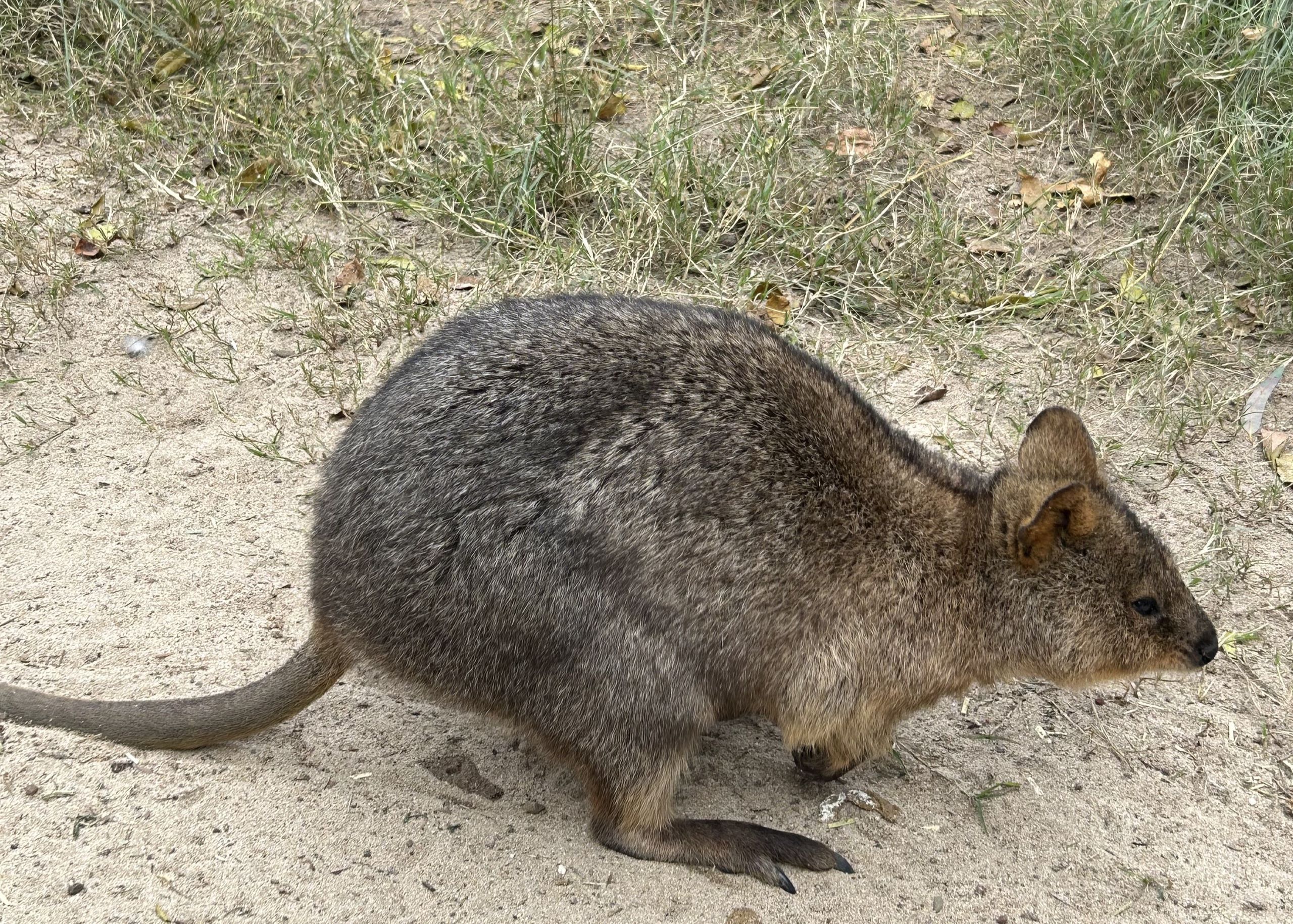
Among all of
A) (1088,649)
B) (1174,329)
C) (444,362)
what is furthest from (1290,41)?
(444,362)

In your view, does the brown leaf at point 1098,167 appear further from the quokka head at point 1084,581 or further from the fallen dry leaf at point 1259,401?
the quokka head at point 1084,581

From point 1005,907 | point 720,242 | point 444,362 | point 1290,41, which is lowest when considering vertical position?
point 1005,907

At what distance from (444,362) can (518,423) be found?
1.05 feet

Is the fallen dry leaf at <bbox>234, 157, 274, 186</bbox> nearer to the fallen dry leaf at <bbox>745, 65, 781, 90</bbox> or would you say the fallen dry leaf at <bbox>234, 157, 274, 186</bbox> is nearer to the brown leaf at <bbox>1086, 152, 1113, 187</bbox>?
the fallen dry leaf at <bbox>745, 65, 781, 90</bbox>

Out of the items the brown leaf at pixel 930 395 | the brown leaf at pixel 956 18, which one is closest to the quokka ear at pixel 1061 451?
the brown leaf at pixel 930 395

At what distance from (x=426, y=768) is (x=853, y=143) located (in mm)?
3510

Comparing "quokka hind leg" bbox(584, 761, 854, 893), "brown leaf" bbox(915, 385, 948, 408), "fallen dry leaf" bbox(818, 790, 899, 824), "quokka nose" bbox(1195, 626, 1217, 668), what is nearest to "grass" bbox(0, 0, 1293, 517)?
"brown leaf" bbox(915, 385, 948, 408)

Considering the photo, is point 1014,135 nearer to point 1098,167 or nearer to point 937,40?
point 1098,167

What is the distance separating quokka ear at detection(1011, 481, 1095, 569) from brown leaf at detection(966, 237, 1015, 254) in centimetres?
241

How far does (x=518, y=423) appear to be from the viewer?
3.08 m

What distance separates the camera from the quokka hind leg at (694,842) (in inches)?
127

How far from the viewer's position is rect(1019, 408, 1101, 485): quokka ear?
3.31m

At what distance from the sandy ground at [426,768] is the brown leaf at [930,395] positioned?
3 cm

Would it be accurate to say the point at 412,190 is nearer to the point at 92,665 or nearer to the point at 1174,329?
the point at 92,665
